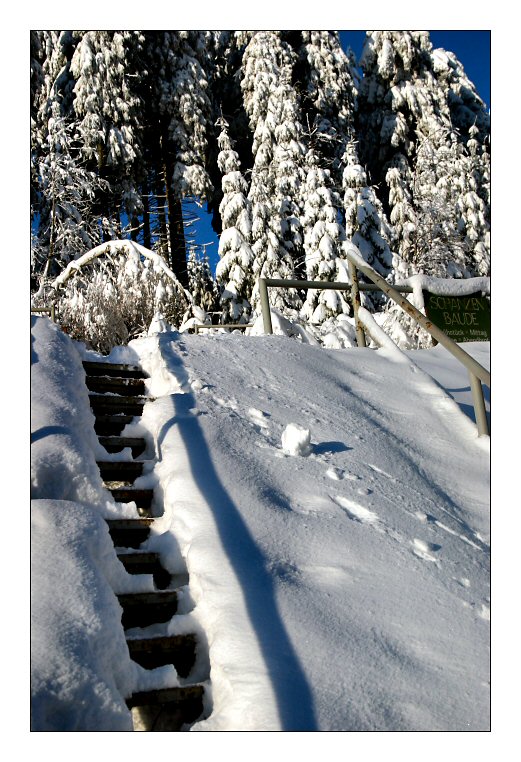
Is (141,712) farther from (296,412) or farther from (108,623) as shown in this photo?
(296,412)

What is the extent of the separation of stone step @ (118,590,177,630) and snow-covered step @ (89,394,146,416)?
64.3 inches

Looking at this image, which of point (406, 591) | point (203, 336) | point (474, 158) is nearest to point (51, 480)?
point (406, 591)

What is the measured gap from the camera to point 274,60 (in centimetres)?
2047

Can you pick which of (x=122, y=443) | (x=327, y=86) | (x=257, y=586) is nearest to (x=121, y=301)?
(x=122, y=443)

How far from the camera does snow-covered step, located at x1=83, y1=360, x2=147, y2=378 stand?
15.2 ft

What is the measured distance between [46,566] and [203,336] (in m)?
3.13

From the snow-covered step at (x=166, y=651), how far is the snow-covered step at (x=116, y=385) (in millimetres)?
2185

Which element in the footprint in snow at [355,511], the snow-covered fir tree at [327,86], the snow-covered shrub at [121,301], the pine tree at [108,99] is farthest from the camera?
the snow-covered fir tree at [327,86]

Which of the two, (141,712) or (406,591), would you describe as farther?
(406,591)

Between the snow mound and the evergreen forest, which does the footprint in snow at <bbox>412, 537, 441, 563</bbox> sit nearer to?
the snow mound

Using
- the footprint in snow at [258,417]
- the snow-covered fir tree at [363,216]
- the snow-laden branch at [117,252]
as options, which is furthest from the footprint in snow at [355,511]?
the snow-covered fir tree at [363,216]

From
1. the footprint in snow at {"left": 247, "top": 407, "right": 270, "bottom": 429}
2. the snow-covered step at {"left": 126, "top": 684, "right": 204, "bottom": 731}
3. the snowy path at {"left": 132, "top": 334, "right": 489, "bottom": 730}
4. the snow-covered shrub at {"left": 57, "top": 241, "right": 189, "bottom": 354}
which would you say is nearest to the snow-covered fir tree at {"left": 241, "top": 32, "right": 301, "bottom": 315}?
the snow-covered shrub at {"left": 57, "top": 241, "right": 189, "bottom": 354}

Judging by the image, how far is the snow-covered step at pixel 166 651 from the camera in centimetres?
250

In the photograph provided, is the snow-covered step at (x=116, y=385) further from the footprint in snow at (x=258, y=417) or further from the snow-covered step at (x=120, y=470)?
the snow-covered step at (x=120, y=470)
